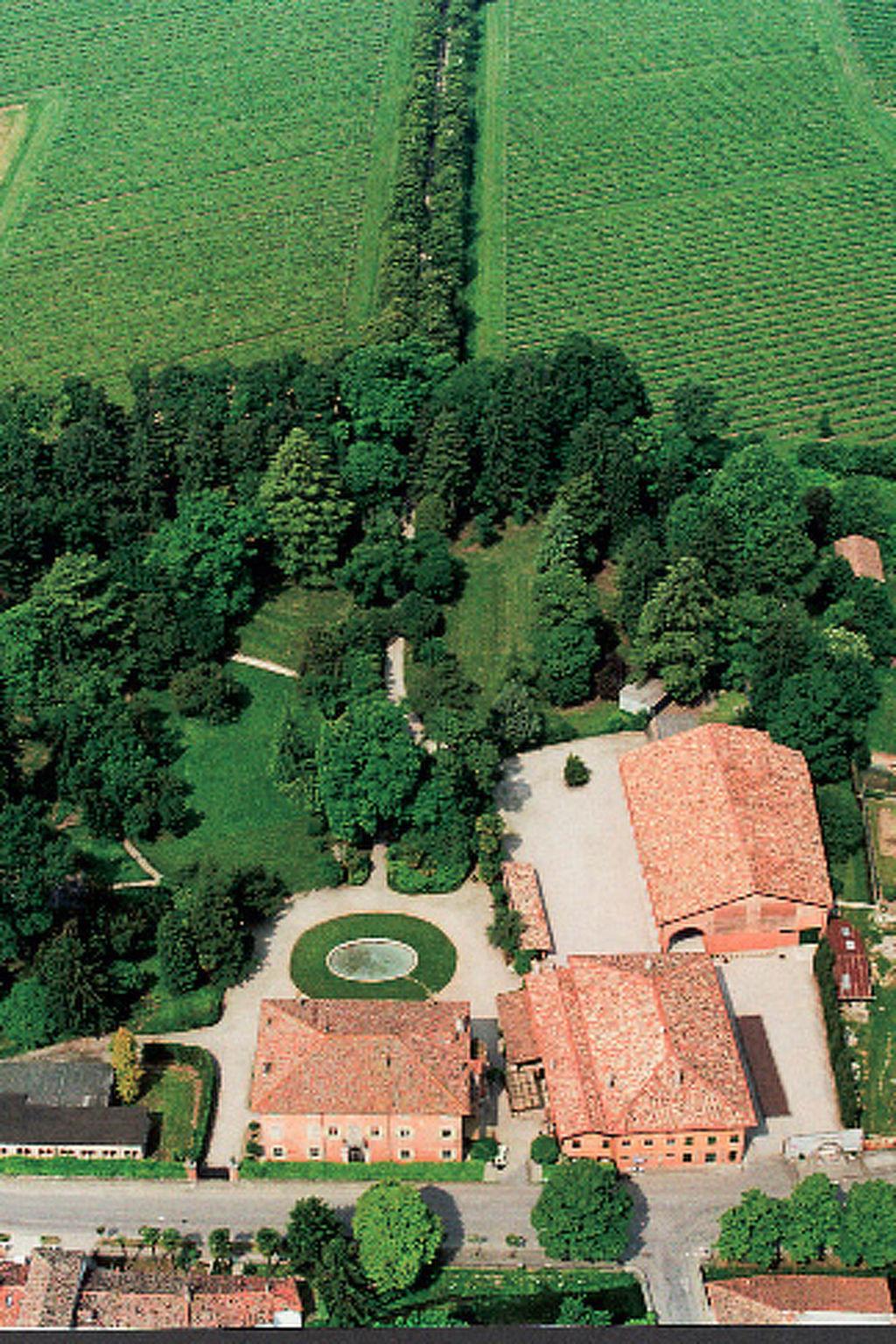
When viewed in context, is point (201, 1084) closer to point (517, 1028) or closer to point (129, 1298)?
point (129, 1298)

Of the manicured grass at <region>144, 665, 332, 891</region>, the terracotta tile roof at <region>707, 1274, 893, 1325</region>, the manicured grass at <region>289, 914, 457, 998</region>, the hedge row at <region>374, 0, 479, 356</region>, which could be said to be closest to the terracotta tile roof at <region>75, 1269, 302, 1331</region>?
the terracotta tile roof at <region>707, 1274, 893, 1325</region>

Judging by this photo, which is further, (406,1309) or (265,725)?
(265,725)

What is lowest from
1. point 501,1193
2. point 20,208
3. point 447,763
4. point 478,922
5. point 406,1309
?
point 406,1309

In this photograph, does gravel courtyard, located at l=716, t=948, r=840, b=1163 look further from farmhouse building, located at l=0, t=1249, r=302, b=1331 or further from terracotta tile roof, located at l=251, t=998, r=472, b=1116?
farmhouse building, located at l=0, t=1249, r=302, b=1331

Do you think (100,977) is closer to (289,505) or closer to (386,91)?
(289,505)

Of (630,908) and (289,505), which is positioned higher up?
(289,505)

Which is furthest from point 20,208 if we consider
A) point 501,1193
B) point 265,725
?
point 501,1193

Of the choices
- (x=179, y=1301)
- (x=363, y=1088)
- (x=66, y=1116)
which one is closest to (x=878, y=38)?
(x=363, y=1088)
